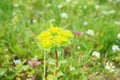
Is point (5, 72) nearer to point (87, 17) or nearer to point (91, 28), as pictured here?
point (91, 28)

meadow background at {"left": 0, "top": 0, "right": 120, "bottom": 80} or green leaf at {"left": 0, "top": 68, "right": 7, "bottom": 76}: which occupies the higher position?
meadow background at {"left": 0, "top": 0, "right": 120, "bottom": 80}

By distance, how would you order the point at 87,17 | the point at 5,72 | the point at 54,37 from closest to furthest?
the point at 54,37, the point at 5,72, the point at 87,17

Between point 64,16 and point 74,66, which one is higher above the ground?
point 64,16

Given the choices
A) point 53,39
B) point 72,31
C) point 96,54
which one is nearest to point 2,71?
point 53,39

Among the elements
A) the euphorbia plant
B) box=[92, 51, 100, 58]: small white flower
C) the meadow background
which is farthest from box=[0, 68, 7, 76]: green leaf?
box=[92, 51, 100, 58]: small white flower

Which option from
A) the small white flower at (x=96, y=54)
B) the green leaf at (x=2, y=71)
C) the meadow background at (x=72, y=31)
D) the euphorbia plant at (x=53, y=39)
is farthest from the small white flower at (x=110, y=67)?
the green leaf at (x=2, y=71)

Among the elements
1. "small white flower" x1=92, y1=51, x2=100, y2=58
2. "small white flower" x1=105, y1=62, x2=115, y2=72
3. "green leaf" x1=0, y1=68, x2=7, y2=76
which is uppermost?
"small white flower" x1=92, y1=51, x2=100, y2=58

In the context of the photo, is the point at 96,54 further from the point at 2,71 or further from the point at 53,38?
the point at 2,71

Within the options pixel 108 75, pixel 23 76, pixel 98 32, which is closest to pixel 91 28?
pixel 98 32

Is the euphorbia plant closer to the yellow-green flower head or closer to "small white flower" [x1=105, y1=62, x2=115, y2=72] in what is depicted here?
the yellow-green flower head
